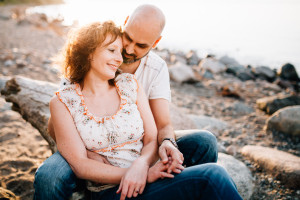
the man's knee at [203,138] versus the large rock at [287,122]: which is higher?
the man's knee at [203,138]

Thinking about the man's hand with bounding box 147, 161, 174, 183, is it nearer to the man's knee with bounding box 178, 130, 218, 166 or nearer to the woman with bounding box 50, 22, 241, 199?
the woman with bounding box 50, 22, 241, 199

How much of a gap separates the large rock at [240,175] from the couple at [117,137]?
95 centimetres

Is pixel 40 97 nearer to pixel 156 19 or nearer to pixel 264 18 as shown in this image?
pixel 156 19

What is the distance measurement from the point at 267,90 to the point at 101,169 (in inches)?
325

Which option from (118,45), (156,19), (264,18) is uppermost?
(264,18)

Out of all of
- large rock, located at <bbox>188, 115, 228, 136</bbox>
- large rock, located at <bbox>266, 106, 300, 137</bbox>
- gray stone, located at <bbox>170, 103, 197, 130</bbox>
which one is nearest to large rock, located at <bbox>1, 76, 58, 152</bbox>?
gray stone, located at <bbox>170, 103, 197, 130</bbox>

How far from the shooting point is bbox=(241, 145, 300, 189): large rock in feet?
9.57

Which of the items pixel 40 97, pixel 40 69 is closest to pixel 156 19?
pixel 40 97

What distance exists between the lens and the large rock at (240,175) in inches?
111

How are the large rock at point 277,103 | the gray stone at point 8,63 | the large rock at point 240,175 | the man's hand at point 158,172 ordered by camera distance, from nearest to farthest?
the man's hand at point 158,172
the large rock at point 240,175
the large rock at point 277,103
the gray stone at point 8,63

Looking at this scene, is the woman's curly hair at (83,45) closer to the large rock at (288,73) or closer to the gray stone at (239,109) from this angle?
the gray stone at (239,109)

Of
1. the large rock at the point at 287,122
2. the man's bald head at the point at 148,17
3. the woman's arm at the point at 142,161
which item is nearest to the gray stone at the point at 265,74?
the large rock at the point at 287,122

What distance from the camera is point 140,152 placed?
6.81ft

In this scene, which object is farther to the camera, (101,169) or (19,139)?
(19,139)
